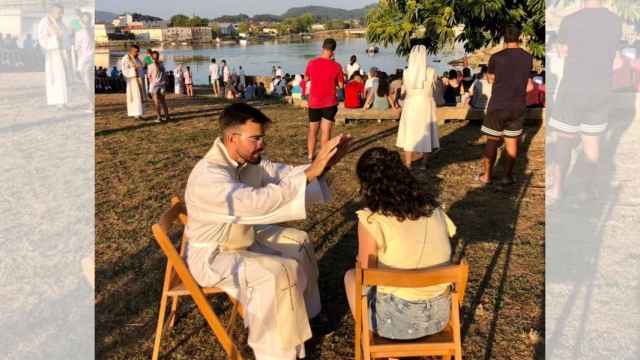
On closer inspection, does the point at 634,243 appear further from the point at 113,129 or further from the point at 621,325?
the point at 113,129

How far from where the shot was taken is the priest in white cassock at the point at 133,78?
35.0 ft

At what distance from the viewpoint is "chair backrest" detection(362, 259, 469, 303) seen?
7.22 feet

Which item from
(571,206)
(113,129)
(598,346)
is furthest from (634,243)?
(113,129)

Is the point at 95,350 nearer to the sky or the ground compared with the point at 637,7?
nearer to the ground

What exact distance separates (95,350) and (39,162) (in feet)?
16.7

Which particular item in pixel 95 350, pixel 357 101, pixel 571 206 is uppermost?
pixel 357 101

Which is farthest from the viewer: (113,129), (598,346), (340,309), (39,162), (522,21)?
(113,129)

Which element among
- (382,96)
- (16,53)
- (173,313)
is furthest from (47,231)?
(16,53)

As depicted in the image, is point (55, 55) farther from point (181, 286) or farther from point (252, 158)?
point (252, 158)

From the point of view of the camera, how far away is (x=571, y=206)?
5469 millimetres

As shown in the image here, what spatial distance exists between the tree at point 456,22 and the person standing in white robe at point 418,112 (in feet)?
5.40

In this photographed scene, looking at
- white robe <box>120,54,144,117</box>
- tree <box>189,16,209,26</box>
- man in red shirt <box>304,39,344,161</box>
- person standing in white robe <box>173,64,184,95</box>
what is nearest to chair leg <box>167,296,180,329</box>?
man in red shirt <box>304,39,344,161</box>

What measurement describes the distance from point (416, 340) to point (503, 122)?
4194mm

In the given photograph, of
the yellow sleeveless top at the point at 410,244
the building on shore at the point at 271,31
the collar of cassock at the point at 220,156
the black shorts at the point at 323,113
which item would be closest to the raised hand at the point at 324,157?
the yellow sleeveless top at the point at 410,244
